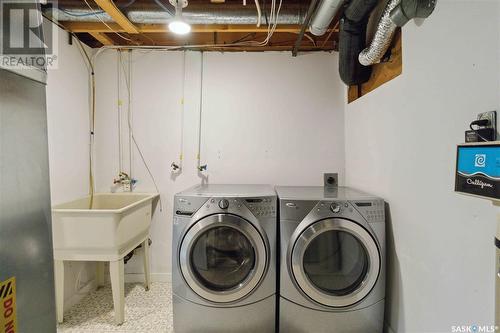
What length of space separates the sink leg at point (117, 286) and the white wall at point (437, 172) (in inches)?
74.4

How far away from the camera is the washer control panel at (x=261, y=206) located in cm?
155

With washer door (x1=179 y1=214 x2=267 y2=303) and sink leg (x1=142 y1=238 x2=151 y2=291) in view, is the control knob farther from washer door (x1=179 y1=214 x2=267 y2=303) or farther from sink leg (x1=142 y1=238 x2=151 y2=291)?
sink leg (x1=142 y1=238 x2=151 y2=291)

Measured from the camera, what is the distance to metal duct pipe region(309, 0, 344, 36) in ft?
4.71

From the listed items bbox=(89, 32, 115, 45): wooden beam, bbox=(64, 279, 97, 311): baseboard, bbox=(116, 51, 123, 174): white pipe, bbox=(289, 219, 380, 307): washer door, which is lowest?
bbox=(64, 279, 97, 311): baseboard

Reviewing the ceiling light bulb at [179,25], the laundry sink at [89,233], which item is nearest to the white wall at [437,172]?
the ceiling light bulb at [179,25]

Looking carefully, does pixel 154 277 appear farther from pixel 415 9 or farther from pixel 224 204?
pixel 415 9

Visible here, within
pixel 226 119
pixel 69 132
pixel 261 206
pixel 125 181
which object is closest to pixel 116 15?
pixel 69 132

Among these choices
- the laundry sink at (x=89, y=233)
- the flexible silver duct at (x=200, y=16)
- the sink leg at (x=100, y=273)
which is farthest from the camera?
the sink leg at (x=100, y=273)

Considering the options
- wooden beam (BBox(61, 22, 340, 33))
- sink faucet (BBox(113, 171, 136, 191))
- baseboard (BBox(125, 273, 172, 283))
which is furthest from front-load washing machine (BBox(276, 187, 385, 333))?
sink faucet (BBox(113, 171, 136, 191))

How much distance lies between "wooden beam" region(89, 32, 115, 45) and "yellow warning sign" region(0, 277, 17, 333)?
2151 millimetres

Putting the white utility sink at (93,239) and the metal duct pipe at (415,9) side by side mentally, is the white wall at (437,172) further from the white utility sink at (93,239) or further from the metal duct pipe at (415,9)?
the white utility sink at (93,239)

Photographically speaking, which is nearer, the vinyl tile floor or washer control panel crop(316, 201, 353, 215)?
washer control panel crop(316, 201, 353, 215)

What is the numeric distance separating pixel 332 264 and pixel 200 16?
2044mm

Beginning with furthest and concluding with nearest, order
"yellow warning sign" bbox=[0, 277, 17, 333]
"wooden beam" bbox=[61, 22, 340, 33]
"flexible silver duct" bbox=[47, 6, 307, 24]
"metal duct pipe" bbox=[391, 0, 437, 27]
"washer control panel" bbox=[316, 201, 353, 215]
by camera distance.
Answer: "wooden beam" bbox=[61, 22, 340, 33] < "flexible silver duct" bbox=[47, 6, 307, 24] < "washer control panel" bbox=[316, 201, 353, 215] < "metal duct pipe" bbox=[391, 0, 437, 27] < "yellow warning sign" bbox=[0, 277, 17, 333]
